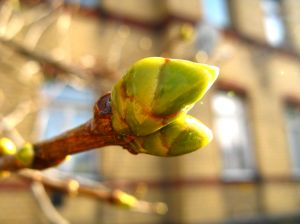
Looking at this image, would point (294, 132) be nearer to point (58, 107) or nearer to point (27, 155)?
point (58, 107)

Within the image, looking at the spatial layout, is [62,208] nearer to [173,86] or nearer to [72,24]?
[72,24]

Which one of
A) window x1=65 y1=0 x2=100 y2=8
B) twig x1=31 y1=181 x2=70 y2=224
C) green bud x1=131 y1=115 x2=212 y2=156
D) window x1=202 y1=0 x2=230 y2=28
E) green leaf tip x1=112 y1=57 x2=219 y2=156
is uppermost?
window x1=202 y1=0 x2=230 y2=28

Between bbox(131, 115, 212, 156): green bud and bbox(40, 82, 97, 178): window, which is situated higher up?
bbox(40, 82, 97, 178): window

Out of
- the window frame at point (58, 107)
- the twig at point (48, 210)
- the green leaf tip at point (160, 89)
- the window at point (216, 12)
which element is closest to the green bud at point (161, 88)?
the green leaf tip at point (160, 89)

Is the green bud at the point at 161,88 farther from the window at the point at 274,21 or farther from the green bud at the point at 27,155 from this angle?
the window at the point at 274,21

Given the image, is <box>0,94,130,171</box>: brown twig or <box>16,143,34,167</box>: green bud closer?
<box>0,94,130,171</box>: brown twig

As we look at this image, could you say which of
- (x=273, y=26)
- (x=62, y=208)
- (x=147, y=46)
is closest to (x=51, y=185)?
(x=62, y=208)

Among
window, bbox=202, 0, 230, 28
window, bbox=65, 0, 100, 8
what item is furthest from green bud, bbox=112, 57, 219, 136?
window, bbox=202, 0, 230, 28

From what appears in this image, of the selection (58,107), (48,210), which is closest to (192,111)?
(58,107)

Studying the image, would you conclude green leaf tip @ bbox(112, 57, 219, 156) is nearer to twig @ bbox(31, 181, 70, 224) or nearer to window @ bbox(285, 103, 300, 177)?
twig @ bbox(31, 181, 70, 224)
